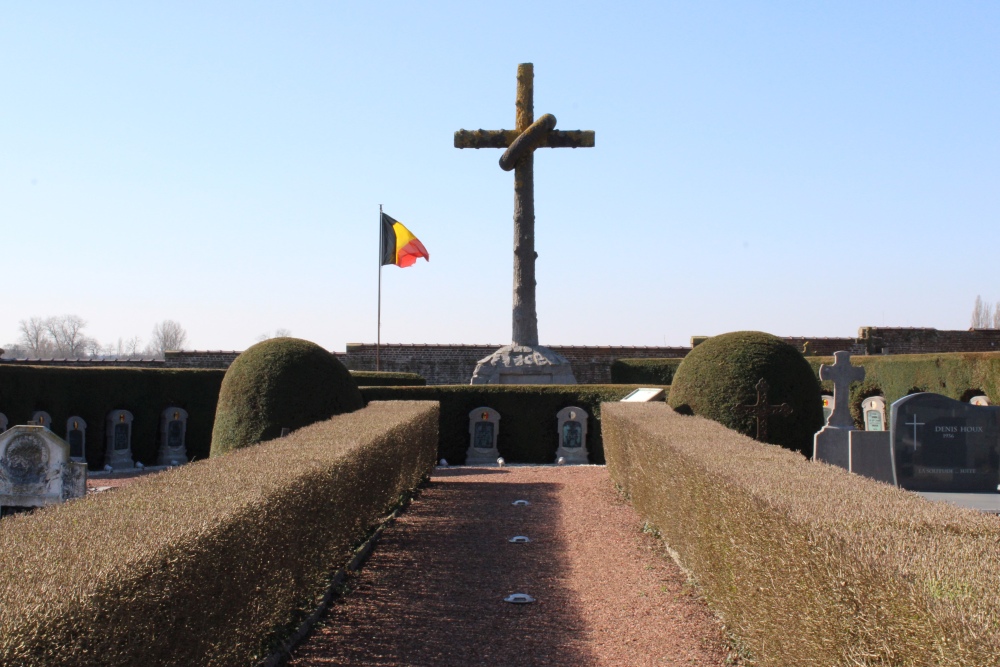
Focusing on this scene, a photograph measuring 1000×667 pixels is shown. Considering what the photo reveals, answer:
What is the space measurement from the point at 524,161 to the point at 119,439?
9.93m

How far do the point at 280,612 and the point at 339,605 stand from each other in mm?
1402

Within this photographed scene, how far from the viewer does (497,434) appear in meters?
17.2

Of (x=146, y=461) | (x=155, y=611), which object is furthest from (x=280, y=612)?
(x=146, y=461)

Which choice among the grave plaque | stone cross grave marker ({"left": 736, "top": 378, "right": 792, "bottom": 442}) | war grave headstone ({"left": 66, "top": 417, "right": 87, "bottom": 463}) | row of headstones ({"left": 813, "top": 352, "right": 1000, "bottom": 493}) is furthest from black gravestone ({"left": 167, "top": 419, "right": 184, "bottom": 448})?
the grave plaque

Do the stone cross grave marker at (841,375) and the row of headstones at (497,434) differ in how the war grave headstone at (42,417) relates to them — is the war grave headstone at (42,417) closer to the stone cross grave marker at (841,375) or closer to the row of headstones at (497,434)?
the row of headstones at (497,434)

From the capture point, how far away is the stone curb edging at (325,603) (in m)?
5.23

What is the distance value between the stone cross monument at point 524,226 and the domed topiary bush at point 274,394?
24.9 feet

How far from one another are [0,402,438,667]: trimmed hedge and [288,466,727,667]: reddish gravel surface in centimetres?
48

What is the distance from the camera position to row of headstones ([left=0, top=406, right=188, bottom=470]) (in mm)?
17391

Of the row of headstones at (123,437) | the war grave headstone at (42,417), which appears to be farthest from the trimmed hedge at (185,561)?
the row of headstones at (123,437)

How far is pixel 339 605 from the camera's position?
661cm

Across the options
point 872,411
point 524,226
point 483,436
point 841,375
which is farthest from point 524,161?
point 841,375

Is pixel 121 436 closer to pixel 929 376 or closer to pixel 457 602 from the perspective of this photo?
pixel 457 602

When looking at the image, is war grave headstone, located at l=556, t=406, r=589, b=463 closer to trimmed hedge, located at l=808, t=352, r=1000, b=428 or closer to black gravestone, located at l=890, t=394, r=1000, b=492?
trimmed hedge, located at l=808, t=352, r=1000, b=428
